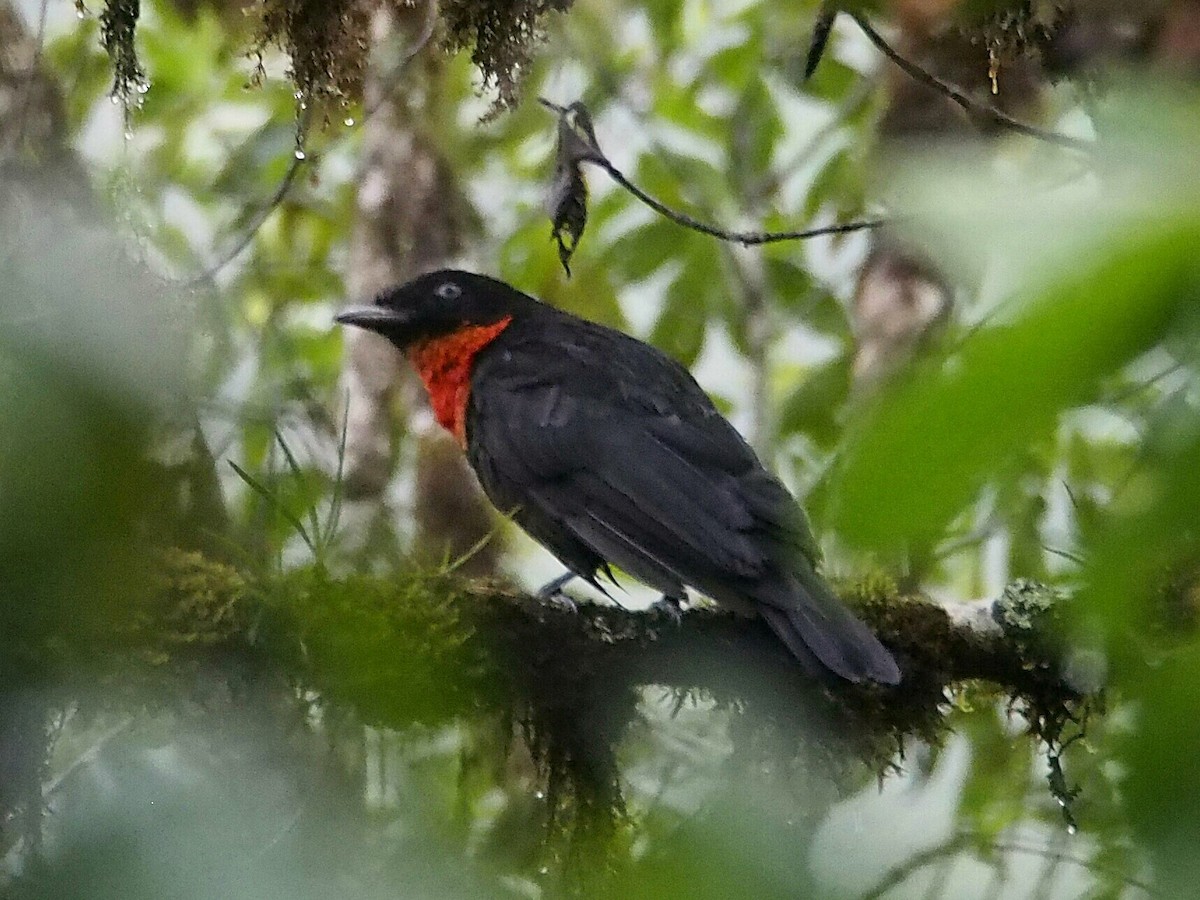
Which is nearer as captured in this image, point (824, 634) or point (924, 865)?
point (924, 865)

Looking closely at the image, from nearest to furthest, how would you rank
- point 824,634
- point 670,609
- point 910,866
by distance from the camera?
point 910,866, point 824,634, point 670,609

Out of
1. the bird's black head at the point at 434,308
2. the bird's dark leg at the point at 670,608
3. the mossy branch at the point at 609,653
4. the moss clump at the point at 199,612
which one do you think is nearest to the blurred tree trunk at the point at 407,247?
the bird's black head at the point at 434,308

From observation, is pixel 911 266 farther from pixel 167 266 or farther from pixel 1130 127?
pixel 1130 127

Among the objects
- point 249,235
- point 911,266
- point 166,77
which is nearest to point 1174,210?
point 249,235

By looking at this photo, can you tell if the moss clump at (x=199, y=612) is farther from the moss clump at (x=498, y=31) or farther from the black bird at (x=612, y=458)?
the moss clump at (x=498, y=31)

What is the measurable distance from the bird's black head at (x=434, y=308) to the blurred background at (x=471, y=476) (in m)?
0.39

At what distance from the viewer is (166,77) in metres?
4.81

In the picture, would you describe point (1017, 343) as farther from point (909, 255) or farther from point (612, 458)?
point (909, 255)

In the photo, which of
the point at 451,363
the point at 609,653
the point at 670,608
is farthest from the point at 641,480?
the point at 451,363

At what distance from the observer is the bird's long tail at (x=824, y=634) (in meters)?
2.76

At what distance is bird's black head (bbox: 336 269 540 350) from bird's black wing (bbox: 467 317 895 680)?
24 cm

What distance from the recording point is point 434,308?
166 inches

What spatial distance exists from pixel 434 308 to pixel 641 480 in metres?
A: 1.20

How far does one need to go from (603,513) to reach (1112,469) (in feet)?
6.27
